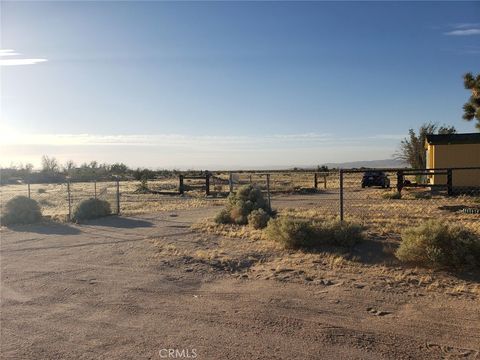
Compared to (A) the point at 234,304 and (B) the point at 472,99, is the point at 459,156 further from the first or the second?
(A) the point at 234,304

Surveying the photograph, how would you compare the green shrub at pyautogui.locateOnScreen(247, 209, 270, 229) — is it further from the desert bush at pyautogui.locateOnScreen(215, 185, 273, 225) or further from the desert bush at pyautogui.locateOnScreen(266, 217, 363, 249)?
the desert bush at pyautogui.locateOnScreen(266, 217, 363, 249)

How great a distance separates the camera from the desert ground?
5.23 metres

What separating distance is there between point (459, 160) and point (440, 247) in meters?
20.7

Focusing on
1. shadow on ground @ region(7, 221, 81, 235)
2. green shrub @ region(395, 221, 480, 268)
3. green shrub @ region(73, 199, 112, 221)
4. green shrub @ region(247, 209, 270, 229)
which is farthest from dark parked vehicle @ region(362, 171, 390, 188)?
green shrub @ region(395, 221, 480, 268)

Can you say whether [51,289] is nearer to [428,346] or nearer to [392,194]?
[428,346]

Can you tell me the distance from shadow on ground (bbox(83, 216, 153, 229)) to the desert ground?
163 inches

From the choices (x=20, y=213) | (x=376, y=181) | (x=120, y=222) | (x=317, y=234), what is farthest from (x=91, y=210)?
(x=376, y=181)

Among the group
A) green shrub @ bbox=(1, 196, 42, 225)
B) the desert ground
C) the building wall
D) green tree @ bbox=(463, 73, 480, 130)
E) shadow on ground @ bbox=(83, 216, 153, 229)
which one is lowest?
the desert ground

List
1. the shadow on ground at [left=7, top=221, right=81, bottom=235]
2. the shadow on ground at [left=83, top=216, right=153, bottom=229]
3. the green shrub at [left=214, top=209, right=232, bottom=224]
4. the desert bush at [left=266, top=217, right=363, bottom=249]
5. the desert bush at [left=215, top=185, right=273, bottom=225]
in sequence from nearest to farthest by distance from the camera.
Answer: the desert bush at [left=266, top=217, right=363, bottom=249] → the desert bush at [left=215, top=185, right=273, bottom=225] → the green shrub at [left=214, top=209, right=232, bottom=224] → the shadow on ground at [left=7, top=221, right=81, bottom=235] → the shadow on ground at [left=83, top=216, right=153, bottom=229]

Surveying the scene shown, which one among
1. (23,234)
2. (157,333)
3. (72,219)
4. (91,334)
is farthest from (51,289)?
(72,219)

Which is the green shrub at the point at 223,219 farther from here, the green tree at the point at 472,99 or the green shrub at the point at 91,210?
the green tree at the point at 472,99

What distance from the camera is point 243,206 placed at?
14.4 metres

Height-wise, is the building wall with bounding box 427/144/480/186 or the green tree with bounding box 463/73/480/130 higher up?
the green tree with bounding box 463/73/480/130

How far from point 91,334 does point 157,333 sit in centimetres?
79
